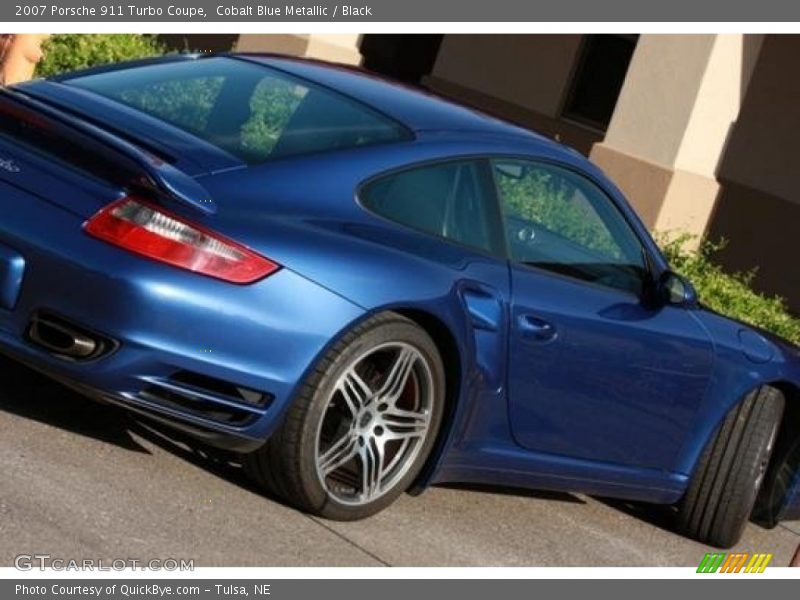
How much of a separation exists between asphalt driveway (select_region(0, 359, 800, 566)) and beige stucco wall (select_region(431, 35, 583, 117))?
11.6 m

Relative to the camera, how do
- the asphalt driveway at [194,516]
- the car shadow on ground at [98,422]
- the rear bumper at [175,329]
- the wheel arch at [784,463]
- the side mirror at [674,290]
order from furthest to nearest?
the wheel arch at [784,463], the side mirror at [674,290], the car shadow on ground at [98,422], the rear bumper at [175,329], the asphalt driveway at [194,516]

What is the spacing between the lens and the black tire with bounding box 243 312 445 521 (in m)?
5.53

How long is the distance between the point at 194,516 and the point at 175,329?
24.0 inches

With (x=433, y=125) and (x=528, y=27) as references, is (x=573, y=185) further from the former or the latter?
(x=528, y=27)

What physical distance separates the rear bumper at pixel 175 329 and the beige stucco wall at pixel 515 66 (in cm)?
1313

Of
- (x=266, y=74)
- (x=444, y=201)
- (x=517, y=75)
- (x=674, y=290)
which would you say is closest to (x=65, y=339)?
(x=444, y=201)

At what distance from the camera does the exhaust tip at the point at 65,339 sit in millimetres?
5398

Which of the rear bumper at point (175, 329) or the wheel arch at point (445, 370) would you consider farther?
the wheel arch at point (445, 370)

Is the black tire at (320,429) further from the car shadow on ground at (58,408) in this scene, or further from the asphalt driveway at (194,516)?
the car shadow on ground at (58,408)

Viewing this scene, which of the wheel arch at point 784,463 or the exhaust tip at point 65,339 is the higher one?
the exhaust tip at point 65,339

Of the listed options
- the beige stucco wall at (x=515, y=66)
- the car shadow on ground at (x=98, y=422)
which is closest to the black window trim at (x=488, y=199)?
the car shadow on ground at (x=98, y=422)

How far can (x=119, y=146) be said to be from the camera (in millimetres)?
5562

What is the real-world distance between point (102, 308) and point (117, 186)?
39cm
